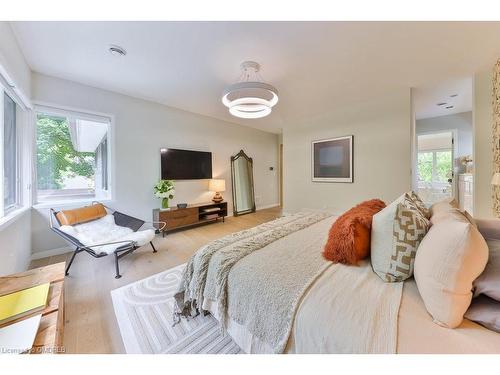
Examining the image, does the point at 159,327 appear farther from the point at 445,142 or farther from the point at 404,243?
→ the point at 445,142

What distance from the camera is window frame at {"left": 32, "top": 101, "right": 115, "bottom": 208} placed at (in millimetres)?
2732

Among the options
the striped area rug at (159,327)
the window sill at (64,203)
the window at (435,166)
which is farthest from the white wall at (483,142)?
the window sill at (64,203)

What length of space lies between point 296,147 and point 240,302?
419 centimetres

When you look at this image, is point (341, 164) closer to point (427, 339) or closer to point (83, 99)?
point (427, 339)

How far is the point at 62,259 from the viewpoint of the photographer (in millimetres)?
2686

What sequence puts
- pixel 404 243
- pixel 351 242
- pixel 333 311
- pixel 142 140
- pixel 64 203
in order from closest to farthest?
pixel 333 311
pixel 404 243
pixel 351 242
pixel 64 203
pixel 142 140

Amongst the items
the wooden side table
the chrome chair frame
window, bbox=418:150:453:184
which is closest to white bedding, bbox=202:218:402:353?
the wooden side table

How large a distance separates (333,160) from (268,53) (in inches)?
104

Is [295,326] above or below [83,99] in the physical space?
below

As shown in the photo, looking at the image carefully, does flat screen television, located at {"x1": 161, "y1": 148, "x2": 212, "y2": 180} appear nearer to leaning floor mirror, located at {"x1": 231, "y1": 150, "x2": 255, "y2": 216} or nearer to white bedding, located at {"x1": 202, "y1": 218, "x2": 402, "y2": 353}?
leaning floor mirror, located at {"x1": 231, "y1": 150, "x2": 255, "y2": 216}

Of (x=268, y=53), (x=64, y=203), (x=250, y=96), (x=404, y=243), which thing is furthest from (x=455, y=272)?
(x=64, y=203)

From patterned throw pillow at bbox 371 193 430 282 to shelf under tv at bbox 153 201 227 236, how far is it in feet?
11.1

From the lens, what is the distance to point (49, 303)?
1023 millimetres
